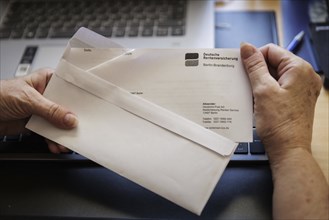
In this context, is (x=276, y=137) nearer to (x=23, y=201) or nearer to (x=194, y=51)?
(x=194, y=51)

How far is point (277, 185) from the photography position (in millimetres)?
501

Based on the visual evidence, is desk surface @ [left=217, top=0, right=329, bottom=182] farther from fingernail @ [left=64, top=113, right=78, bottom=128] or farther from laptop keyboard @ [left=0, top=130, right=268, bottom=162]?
fingernail @ [left=64, top=113, right=78, bottom=128]

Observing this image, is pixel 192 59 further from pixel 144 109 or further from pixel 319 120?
pixel 319 120

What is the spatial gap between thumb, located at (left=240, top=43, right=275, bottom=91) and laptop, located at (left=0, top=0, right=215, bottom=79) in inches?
6.7

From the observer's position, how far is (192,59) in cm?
54

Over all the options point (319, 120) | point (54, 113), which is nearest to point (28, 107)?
point (54, 113)

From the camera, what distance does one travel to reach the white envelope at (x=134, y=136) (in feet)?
1.62

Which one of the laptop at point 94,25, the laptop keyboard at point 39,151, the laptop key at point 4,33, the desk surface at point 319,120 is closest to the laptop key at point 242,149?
the laptop keyboard at point 39,151

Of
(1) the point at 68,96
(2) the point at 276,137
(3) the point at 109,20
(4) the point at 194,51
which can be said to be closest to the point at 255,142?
(2) the point at 276,137

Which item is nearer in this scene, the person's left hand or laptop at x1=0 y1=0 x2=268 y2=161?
the person's left hand

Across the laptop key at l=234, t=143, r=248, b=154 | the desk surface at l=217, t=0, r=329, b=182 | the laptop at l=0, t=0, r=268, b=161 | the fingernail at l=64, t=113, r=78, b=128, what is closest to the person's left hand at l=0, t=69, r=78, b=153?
the fingernail at l=64, t=113, r=78, b=128

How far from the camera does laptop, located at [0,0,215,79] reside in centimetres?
71

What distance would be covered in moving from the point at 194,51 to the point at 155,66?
62mm

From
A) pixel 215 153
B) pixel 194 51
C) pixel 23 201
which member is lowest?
pixel 23 201
